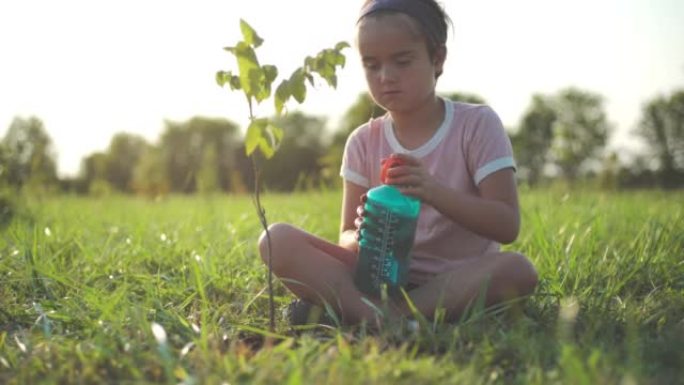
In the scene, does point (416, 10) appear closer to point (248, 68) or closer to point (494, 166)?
point (494, 166)

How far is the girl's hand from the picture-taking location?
6.95 ft

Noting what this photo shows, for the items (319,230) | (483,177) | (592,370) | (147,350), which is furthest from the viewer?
(319,230)

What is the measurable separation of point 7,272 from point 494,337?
2100 millimetres

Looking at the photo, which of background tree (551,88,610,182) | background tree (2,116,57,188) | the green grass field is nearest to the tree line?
background tree (551,88,610,182)

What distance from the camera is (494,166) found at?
2367 millimetres

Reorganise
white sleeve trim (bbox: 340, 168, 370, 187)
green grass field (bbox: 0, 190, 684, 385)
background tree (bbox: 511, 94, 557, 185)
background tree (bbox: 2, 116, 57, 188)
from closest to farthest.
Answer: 1. green grass field (bbox: 0, 190, 684, 385)
2. white sleeve trim (bbox: 340, 168, 370, 187)
3. background tree (bbox: 2, 116, 57, 188)
4. background tree (bbox: 511, 94, 557, 185)

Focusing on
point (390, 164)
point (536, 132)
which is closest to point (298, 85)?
point (390, 164)

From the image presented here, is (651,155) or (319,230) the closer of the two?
(319,230)

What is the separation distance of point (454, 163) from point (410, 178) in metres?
0.43

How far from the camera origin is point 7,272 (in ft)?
10.0

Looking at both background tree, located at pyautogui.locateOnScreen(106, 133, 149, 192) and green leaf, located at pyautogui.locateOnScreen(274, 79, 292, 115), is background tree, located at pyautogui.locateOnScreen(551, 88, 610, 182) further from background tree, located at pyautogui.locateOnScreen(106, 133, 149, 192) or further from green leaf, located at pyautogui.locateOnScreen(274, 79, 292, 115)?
green leaf, located at pyautogui.locateOnScreen(274, 79, 292, 115)

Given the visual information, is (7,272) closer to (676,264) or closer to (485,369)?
(485,369)

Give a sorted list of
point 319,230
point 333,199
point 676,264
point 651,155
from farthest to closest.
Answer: point 651,155 → point 333,199 → point 319,230 → point 676,264

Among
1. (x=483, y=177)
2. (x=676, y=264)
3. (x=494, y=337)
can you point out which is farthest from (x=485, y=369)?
(x=676, y=264)
